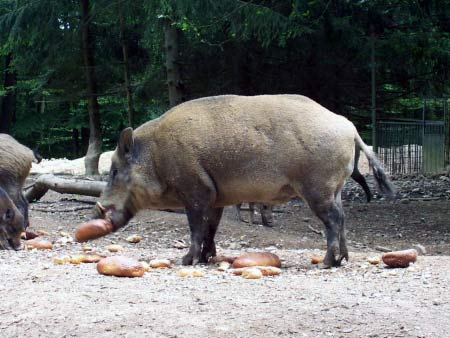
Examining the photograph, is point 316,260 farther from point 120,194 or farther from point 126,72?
point 126,72

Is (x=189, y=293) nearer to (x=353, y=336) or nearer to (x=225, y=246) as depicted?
(x=353, y=336)

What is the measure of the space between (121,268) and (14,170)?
4746 millimetres

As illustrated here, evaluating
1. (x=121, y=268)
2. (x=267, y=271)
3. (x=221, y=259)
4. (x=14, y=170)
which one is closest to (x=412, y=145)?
(x=14, y=170)

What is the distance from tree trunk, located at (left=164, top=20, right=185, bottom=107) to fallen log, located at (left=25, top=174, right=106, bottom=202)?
2.64 m

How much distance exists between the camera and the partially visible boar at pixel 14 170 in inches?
402

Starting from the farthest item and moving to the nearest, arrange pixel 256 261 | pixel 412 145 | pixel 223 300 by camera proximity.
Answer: pixel 412 145
pixel 256 261
pixel 223 300

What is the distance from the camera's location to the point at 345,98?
1588 centimetres

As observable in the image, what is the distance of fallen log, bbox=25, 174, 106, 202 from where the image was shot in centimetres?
1171

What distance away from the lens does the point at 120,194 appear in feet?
24.4

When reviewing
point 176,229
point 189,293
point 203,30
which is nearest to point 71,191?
point 176,229

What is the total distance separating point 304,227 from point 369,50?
4.77 m

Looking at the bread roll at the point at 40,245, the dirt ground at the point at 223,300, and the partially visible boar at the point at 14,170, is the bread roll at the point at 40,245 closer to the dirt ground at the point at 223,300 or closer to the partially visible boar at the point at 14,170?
the dirt ground at the point at 223,300

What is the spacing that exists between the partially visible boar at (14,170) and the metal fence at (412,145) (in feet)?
30.9

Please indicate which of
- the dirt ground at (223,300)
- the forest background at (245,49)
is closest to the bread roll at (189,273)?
the dirt ground at (223,300)
